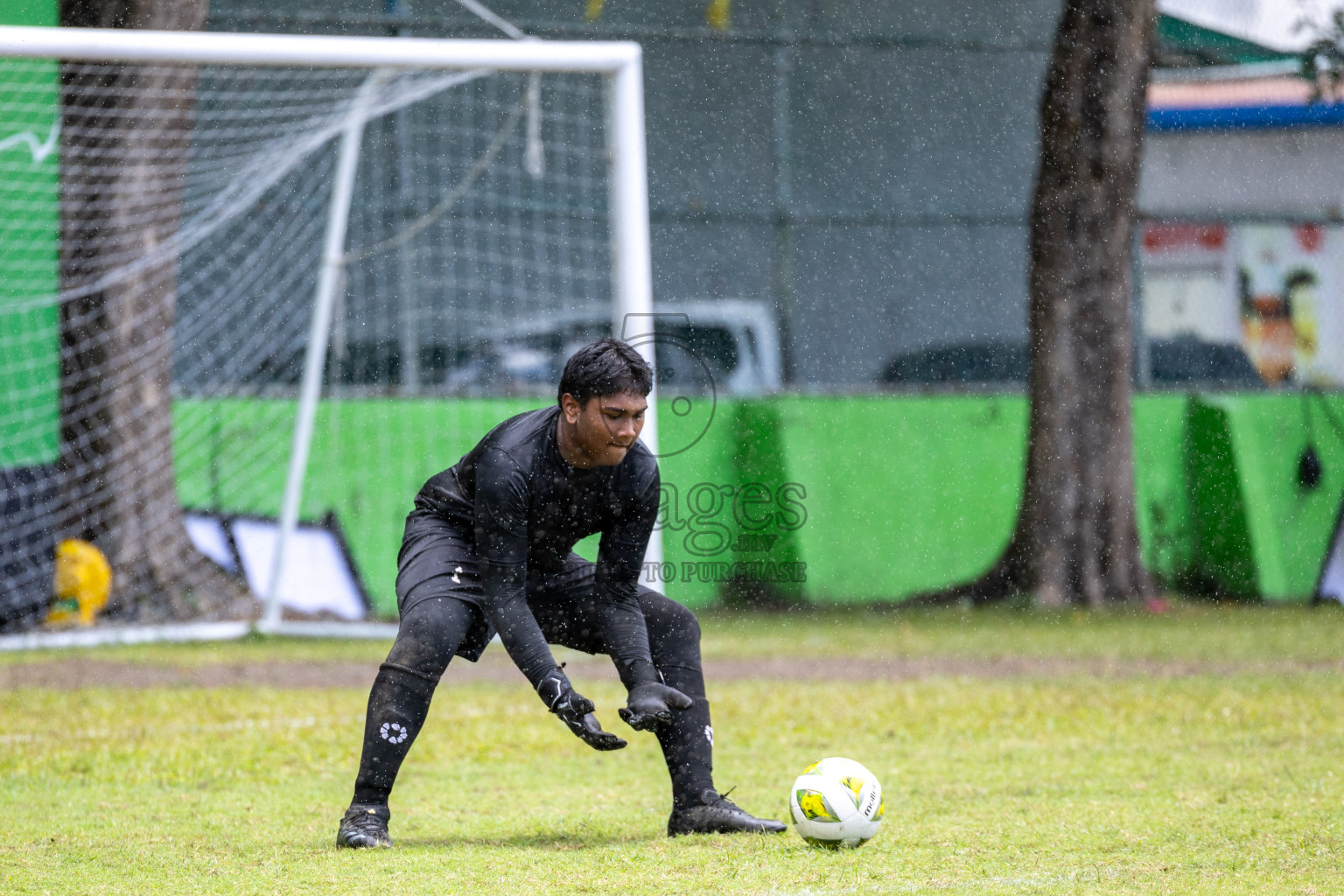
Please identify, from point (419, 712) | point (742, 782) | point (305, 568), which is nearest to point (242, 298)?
point (305, 568)

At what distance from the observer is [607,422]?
4773 mm

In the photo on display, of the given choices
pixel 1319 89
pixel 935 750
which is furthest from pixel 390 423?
pixel 1319 89

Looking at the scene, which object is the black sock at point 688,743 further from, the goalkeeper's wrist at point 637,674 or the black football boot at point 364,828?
the black football boot at point 364,828

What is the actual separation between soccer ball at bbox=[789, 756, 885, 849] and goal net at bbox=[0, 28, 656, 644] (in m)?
6.67

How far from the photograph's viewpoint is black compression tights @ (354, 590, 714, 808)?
4957 millimetres

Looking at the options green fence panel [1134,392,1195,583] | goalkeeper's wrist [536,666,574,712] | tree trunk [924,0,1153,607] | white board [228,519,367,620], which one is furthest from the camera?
green fence panel [1134,392,1195,583]

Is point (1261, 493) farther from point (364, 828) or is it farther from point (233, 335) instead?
point (364, 828)

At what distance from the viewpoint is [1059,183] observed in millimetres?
13672

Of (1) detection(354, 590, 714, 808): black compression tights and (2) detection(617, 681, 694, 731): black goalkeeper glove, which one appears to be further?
(1) detection(354, 590, 714, 808): black compression tights

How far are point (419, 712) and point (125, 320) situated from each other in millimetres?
8078

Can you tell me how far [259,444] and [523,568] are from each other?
845 cm

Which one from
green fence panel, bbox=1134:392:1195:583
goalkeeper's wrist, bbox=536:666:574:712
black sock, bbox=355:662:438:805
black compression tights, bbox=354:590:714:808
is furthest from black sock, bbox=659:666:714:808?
green fence panel, bbox=1134:392:1195:583

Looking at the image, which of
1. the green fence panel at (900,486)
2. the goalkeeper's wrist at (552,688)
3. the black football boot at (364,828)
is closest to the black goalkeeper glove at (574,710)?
the goalkeeper's wrist at (552,688)

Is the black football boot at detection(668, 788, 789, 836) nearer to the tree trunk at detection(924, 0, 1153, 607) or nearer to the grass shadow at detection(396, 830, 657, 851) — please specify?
the grass shadow at detection(396, 830, 657, 851)
